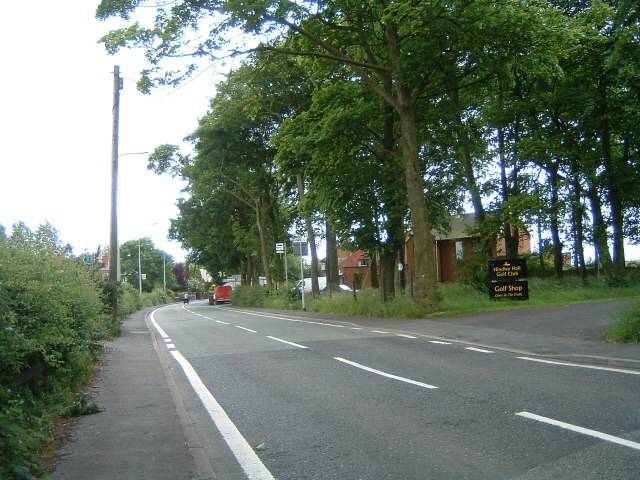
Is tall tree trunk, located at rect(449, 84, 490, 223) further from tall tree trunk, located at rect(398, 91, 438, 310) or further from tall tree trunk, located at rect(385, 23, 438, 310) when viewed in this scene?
tall tree trunk, located at rect(385, 23, 438, 310)

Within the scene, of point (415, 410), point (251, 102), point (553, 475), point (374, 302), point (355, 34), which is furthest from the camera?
point (251, 102)

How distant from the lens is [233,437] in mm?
6738

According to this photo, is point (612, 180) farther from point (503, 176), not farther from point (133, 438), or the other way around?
point (133, 438)

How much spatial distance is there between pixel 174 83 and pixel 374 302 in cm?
1128

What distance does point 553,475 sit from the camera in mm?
5059

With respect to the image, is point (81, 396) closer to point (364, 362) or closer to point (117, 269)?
point (364, 362)

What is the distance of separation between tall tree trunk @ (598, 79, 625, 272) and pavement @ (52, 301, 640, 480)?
1015 centimetres

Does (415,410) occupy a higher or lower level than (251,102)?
lower

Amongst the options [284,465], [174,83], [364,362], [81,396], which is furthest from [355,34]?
[284,465]

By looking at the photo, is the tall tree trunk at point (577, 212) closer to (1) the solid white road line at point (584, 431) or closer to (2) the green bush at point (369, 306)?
(2) the green bush at point (369, 306)

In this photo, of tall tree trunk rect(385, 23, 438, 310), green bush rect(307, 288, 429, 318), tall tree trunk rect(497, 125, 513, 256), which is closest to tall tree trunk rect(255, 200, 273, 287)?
green bush rect(307, 288, 429, 318)

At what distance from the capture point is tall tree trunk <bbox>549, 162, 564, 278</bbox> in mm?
28730

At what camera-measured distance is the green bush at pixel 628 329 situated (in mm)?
12211

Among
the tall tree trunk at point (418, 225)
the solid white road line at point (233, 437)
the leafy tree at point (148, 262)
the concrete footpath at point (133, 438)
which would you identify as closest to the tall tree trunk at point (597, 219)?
the tall tree trunk at point (418, 225)
